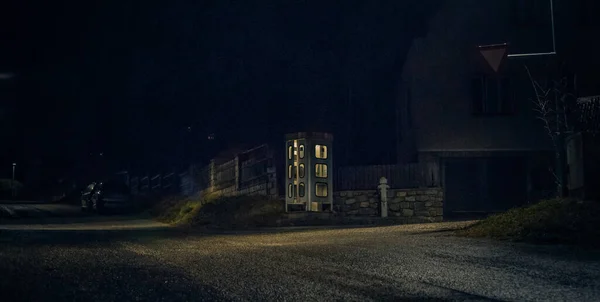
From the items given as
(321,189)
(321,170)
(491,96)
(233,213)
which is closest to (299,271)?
(321,189)

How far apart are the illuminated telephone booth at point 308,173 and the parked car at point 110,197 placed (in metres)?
13.0

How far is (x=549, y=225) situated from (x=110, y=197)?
24.0m

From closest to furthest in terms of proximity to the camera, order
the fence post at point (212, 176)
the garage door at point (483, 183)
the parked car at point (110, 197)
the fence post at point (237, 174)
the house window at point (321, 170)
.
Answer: the house window at point (321, 170) → the garage door at point (483, 183) → the fence post at point (237, 174) → the fence post at point (212, 176) → the parked car at point (110, 197)

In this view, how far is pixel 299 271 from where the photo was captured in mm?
8078

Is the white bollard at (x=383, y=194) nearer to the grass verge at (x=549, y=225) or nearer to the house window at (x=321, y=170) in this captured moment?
the house window at (x=321, y=170)

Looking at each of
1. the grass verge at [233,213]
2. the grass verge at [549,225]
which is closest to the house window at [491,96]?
the grass verge at [233,213]

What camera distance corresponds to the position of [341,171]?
926 inches

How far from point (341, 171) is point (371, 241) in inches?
441

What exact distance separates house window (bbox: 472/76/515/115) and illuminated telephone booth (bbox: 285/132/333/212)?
6.61 meters

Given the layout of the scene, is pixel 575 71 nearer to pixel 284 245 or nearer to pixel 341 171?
pixel 341 171

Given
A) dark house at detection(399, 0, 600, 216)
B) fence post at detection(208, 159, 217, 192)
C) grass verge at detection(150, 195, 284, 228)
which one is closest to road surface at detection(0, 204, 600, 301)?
grass verge at detection(150, 195, 284, 228)

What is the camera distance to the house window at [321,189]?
2141 cm

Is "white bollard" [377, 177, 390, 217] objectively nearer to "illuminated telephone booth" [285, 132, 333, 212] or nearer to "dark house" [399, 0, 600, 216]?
"illuminated telephone booth" [285, 132, 333, 212]

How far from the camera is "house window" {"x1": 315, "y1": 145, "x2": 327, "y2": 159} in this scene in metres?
21.7
